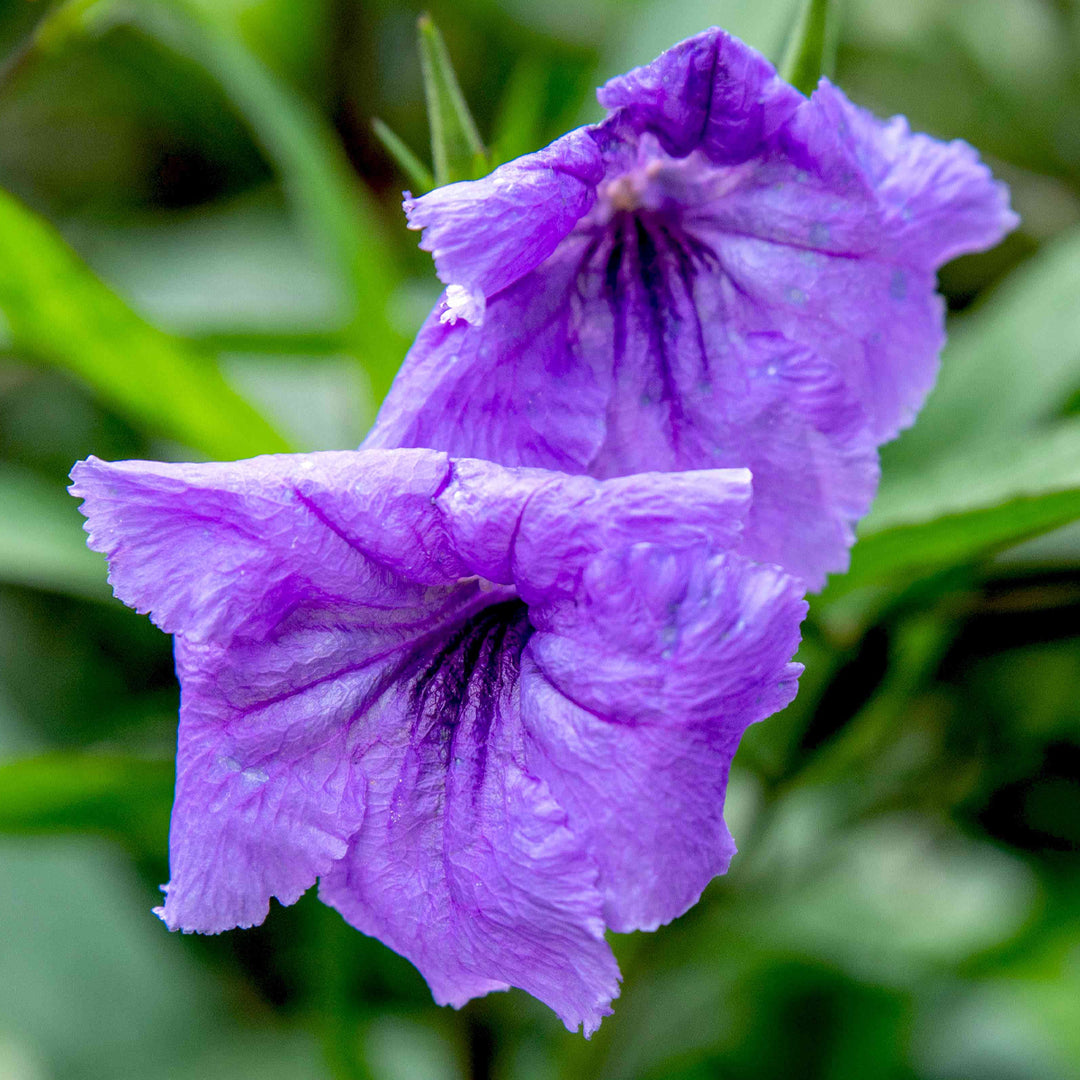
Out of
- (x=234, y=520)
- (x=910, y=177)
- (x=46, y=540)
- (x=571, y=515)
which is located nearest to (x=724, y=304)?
(x=910, y=177)

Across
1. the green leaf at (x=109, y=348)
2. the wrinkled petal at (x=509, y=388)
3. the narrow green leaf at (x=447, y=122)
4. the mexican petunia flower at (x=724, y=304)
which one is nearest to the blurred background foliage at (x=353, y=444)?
the green leaf at (x=109, y=348)

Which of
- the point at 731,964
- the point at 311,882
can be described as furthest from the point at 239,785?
the point at 731,964

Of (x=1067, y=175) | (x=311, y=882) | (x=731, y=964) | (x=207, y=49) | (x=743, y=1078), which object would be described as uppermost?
(x=207, y=49)

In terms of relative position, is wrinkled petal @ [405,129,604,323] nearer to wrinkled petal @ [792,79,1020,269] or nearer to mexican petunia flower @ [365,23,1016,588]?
mexican petunia flower @ [365,23,1016,588]

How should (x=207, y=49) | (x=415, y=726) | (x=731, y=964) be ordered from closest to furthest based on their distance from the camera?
(x=415, y=726)
(x=731, y=964)
(x=207, y=49)

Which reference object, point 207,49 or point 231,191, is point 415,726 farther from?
point 231,191
